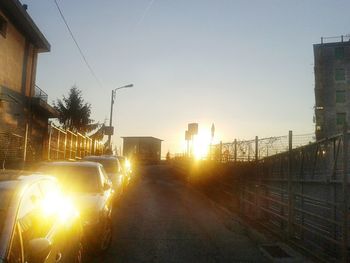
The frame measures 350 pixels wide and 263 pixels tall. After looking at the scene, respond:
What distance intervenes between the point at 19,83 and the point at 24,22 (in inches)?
130

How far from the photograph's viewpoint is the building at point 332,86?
67.8 meters

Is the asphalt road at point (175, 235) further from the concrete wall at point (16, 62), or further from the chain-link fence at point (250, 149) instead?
the concrete wall at point (16, 62)

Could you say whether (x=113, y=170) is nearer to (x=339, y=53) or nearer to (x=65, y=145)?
(x=65, y=145)

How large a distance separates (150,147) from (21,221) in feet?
263

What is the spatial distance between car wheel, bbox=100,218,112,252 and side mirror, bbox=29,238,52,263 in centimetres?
455

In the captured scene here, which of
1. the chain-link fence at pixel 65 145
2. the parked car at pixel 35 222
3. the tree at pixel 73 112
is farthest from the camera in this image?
the tree at pixel 73 112

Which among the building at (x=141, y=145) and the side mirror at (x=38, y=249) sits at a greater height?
the building at (x=141, y=145)

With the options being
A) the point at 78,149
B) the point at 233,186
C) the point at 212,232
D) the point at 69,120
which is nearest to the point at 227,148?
the point at 233,186

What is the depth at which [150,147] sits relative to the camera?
84.7 meters

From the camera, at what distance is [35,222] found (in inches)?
191

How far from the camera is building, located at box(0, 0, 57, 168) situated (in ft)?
68.4

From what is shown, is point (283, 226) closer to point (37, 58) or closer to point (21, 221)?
point (21, 221)

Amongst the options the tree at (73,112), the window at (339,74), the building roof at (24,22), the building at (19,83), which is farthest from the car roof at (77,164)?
the window at (339,74)

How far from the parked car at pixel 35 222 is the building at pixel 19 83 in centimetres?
1317
